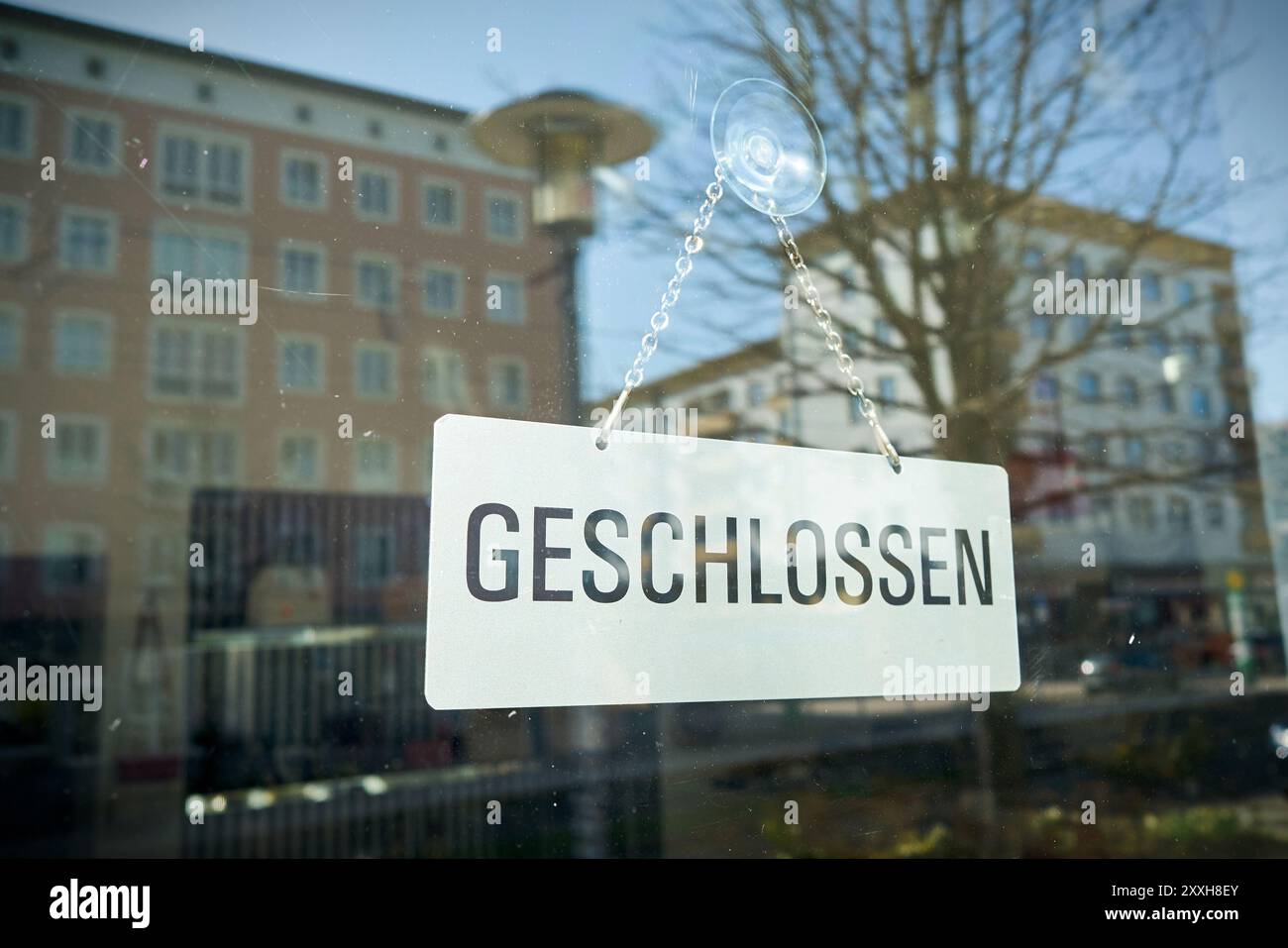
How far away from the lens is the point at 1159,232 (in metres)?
2.09

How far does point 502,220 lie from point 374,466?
19.4 inches

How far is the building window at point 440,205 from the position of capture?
4.72 feet

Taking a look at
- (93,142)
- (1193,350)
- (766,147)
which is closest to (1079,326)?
(1193,350)

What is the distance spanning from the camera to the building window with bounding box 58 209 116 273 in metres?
1.67

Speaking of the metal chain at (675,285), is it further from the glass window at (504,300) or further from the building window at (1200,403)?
the building window at (1200,403)

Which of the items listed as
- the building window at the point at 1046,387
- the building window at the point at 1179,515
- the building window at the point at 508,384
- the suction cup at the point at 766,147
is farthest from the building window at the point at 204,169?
the building window at the point at 1179,515

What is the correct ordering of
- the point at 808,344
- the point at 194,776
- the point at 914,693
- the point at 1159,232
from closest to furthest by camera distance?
1. the point at 914,693
2. the point at 808,344
3. the point at 1159,232
4. the point at 194,776

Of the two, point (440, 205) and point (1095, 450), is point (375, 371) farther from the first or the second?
point (1095, 450)

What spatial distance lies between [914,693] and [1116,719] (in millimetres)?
540

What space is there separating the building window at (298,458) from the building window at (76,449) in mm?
743

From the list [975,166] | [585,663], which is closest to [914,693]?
[585,663]
